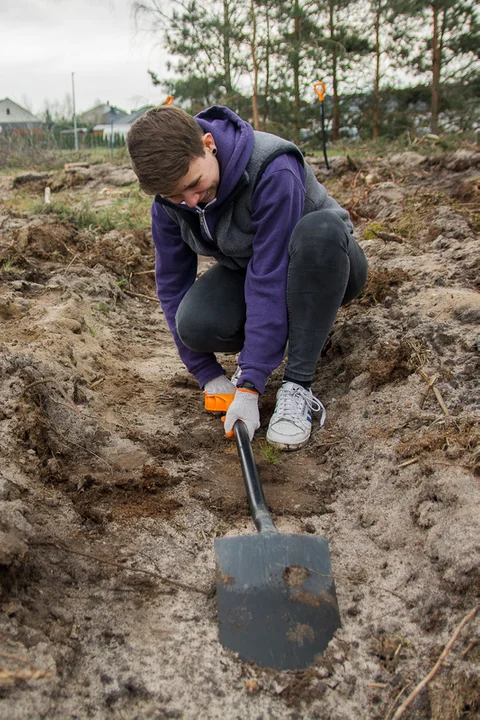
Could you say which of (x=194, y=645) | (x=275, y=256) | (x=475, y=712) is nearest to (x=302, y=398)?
(x=275, y=256)

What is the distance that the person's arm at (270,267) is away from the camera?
6.42 feet

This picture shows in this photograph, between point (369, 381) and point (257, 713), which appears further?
point (369, 381)

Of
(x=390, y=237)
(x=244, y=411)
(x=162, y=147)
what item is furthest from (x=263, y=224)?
(x=390, y=237)

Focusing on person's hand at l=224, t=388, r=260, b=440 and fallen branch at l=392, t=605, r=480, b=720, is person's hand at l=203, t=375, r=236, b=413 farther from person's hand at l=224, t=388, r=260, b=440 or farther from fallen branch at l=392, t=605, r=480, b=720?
fallen branch at l=392, t=605, r=480, b=720

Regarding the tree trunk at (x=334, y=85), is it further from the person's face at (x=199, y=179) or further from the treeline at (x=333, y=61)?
the person's face at (x=199, y=179)

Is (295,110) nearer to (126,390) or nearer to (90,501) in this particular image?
(126,390)

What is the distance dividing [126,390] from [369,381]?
1.06 meters

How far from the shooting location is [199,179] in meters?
1.80

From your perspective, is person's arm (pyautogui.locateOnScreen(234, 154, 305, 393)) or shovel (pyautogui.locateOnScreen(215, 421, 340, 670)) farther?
person's arm (pyautogui.locateOnScreen(234, 154, 305, 393))

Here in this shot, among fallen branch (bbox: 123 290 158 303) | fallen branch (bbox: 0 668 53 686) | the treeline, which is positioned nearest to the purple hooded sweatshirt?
fallen branch (bbox: 0 668 53 686)

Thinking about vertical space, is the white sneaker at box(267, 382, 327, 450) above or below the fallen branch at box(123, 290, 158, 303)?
below

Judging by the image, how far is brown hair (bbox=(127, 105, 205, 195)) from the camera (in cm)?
167

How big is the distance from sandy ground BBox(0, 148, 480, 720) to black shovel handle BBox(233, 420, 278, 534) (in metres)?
0.12

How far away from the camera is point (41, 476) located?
1.80 metres
